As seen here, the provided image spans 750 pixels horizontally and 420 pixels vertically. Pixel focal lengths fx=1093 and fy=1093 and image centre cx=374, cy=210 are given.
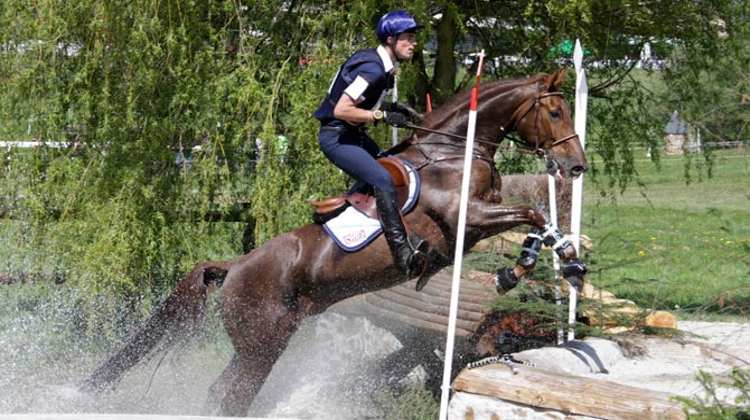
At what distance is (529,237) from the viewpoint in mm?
6254

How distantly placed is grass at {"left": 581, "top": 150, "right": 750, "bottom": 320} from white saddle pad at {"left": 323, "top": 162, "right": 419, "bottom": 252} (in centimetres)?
138

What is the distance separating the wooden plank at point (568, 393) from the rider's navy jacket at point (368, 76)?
1.66 meters

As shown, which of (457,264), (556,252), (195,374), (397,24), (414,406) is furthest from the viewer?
(195,374)

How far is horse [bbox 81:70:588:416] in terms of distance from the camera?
647cm

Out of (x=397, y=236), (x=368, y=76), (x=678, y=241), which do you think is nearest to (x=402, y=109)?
(x=368, y=76)

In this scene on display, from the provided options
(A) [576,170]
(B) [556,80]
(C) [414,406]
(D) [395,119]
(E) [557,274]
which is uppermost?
(B) [556,80]

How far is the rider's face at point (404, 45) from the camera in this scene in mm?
6254

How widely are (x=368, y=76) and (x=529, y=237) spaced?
4.26ft

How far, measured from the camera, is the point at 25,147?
28.8ft

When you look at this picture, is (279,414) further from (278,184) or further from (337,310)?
(278,184)

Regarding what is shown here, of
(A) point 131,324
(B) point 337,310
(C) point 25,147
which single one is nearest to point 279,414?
(B) point 337,310

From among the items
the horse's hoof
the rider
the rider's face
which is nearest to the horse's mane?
the rider

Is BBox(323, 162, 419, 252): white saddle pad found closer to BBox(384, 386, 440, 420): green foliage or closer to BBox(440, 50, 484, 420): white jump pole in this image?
BBox(440, 50, 484, 420): white jump pole

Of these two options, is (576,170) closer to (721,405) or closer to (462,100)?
(462,100)
